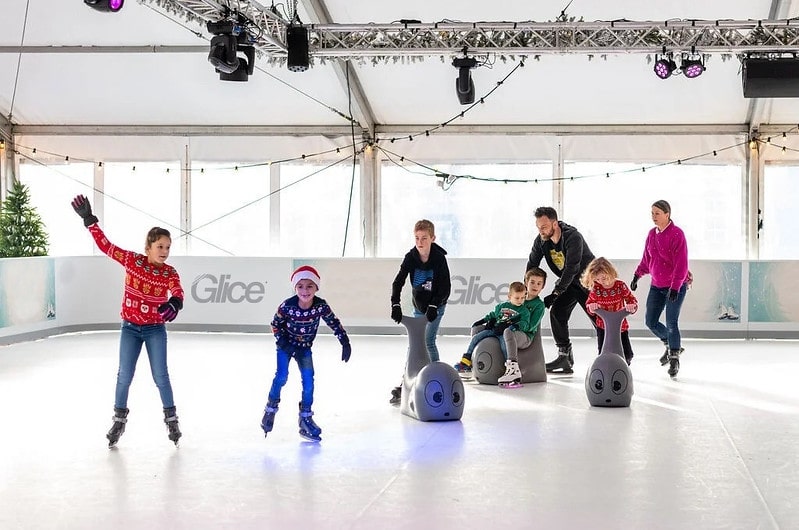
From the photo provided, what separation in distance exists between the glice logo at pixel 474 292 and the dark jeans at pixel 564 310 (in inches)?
146

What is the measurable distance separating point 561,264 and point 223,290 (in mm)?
5946

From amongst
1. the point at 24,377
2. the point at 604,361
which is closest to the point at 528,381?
the point at 604,361

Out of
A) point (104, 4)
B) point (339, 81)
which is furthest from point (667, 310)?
point (339, 81)

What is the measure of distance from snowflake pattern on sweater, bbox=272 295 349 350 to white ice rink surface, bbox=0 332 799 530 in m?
0.63

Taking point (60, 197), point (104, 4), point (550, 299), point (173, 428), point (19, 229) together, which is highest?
point (104, 4)

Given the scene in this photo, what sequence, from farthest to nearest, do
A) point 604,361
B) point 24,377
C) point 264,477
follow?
point 24,377 → point 604,361 → point 264,477

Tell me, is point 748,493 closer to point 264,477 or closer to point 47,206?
point 264,477

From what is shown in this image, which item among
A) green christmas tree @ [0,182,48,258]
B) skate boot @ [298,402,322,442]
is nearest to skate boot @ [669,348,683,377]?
skate boot @ [298,402,322,442]

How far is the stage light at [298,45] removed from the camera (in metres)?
10.7

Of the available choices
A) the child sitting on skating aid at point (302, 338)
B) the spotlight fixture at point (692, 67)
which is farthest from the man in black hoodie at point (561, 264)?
the child sitting on skating aid at point (302, 338)

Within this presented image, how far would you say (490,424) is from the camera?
22.0 feet

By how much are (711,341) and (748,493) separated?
7926 mm

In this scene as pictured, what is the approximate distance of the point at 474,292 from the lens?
13086 millimetres

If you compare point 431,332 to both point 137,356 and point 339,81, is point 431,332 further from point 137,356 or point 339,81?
point 339,81
